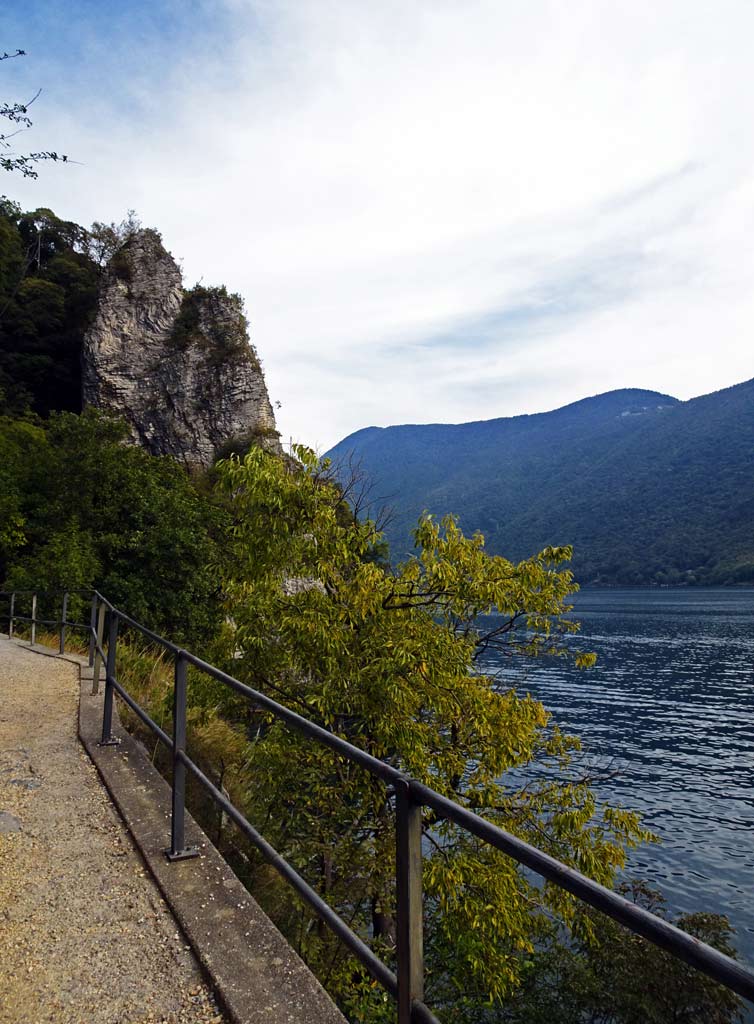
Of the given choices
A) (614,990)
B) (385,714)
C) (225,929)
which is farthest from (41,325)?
(225,929)

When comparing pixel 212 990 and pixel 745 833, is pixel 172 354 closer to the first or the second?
pixel 745 833

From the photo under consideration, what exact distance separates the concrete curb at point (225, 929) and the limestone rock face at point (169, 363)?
114 ft

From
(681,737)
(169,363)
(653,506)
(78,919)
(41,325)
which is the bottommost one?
(681,737)

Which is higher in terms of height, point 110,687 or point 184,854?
point 110,687

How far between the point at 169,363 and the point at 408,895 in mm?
42504

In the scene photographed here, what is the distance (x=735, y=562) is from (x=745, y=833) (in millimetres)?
97435

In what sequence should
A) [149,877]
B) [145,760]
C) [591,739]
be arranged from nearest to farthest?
[149,877], [145,760], [591,739]

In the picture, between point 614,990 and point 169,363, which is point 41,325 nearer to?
point 169,363

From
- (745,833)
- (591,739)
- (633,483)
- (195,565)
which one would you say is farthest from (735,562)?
(195,565)

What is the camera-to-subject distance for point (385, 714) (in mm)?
7750

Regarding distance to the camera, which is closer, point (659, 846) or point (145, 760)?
point (145, 760)

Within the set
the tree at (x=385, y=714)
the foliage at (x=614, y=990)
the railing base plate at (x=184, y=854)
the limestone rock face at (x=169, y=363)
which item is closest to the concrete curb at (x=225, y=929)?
the railing base plate at (x=184, y=854)

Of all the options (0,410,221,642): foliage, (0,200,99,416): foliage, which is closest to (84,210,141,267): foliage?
(0,200,99,416): foliage

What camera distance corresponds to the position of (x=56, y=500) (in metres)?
18.9
